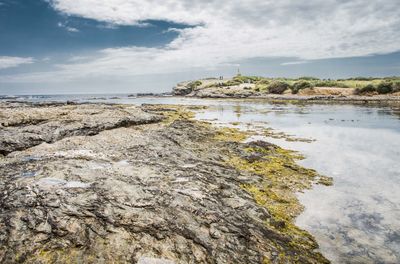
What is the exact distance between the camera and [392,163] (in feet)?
54.8

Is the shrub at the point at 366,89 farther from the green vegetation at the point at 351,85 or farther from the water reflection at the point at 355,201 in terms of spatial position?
the water reflection at the point at 355,201

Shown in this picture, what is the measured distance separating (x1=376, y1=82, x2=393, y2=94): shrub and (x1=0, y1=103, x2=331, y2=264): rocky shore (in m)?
73.0

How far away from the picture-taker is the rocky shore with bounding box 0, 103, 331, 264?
6.68 metres

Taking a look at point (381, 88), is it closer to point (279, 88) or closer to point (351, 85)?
point (351, 85)

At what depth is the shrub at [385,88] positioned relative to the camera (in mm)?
73631

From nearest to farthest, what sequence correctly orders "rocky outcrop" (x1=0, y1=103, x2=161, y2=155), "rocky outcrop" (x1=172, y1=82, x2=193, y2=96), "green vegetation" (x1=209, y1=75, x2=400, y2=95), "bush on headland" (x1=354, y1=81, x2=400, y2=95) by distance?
"rocky outcrop" (x1=0, y1=103, x2=161, y2=155)
"bush on headland" (x1=354, y1=81, x2=400, y2=95)
"green vegetation" (x1=209, y1=75, x2=400, y2=95)
"rocky outcrop" (x1=172, y1=82, x2=193, y2=96)

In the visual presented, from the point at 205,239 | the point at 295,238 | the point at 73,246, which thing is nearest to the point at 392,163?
the point at 295,238

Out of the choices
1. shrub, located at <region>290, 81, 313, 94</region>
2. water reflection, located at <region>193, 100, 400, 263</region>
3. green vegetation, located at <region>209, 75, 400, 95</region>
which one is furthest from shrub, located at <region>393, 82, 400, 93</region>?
water reflection, located at <region>193, 100, 400, 263</region>

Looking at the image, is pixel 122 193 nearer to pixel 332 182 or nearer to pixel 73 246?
pixel 73 246

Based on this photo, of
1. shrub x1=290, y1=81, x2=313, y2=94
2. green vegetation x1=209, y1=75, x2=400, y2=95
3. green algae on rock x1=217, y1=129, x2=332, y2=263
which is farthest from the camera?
shrub x1=290, y1=81, x2=313, y2=94

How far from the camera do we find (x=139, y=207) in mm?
8141

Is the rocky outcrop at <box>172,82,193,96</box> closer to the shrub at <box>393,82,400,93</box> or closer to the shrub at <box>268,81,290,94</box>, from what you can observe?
the shrub at <box>268,81,290,94</box>

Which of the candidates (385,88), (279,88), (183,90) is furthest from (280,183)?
(183,90)

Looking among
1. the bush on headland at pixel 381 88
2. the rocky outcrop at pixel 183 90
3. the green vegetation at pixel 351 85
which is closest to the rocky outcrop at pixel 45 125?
the bush on headland at pixel 381 88
